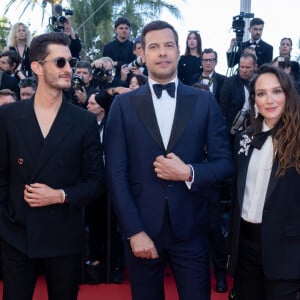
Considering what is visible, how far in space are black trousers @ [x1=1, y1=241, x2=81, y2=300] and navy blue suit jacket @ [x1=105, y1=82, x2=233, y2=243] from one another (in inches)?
14.1

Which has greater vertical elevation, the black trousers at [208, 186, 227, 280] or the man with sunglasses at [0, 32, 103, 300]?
the man with sunglasses at [0, 32, 103, 300]

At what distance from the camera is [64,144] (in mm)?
2512

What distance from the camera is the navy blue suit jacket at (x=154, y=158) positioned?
2.55 m

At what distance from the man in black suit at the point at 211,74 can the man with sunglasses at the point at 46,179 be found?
11.6 feet

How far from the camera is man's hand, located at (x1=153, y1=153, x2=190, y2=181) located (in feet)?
7.97

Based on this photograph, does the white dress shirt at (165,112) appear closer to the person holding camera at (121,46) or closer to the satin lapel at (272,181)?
the satin lapel at (272,181)

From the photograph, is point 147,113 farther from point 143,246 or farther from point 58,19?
point 58,19

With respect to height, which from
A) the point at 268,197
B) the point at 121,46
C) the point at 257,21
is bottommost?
the point at 268,197

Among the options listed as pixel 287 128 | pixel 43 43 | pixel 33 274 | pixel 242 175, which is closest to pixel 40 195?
pixel 33 274

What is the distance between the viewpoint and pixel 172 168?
2428mm

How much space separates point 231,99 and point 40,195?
3.62 meters

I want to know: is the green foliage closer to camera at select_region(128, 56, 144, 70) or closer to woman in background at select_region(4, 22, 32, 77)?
woman in background at select_region(4, 22, 32, 77)

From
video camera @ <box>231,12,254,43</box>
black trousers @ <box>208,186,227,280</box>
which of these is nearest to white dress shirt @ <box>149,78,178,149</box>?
black trousers @ <box>208,186,227,280</box>

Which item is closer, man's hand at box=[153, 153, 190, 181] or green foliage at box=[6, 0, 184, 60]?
man's hand at box=[153, 153, 190, 181]
